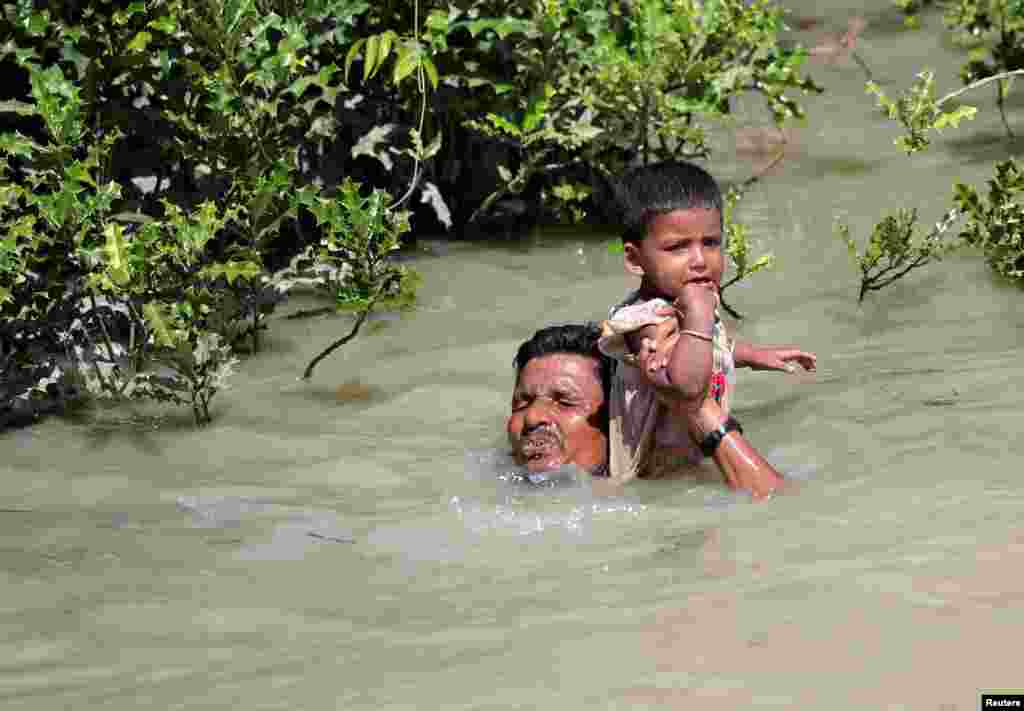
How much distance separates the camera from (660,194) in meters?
4.63

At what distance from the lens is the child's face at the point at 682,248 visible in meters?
4.60

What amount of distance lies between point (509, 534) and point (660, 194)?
3.43 ft

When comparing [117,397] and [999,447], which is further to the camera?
[117,397]

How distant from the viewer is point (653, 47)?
7.00 m

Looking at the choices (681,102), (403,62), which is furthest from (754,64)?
(403,62)

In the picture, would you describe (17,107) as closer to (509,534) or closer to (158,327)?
(158,327)

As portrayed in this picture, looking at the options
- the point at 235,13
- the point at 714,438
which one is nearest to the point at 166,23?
the point at 235,13

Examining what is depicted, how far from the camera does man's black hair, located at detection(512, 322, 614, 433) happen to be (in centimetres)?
494

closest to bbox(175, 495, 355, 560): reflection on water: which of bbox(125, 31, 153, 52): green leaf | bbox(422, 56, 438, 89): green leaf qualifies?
bbox(125, 31, 153, 52): green leaf

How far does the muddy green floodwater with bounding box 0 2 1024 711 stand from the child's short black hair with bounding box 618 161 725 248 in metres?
0.78

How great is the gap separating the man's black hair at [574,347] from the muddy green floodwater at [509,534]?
33 centimetres

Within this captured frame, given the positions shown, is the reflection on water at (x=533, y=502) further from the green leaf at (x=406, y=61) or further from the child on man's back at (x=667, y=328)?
the green leaf at (x=406, y=61)

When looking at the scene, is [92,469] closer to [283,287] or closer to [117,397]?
[117,397]

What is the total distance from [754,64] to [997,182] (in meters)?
1.56
